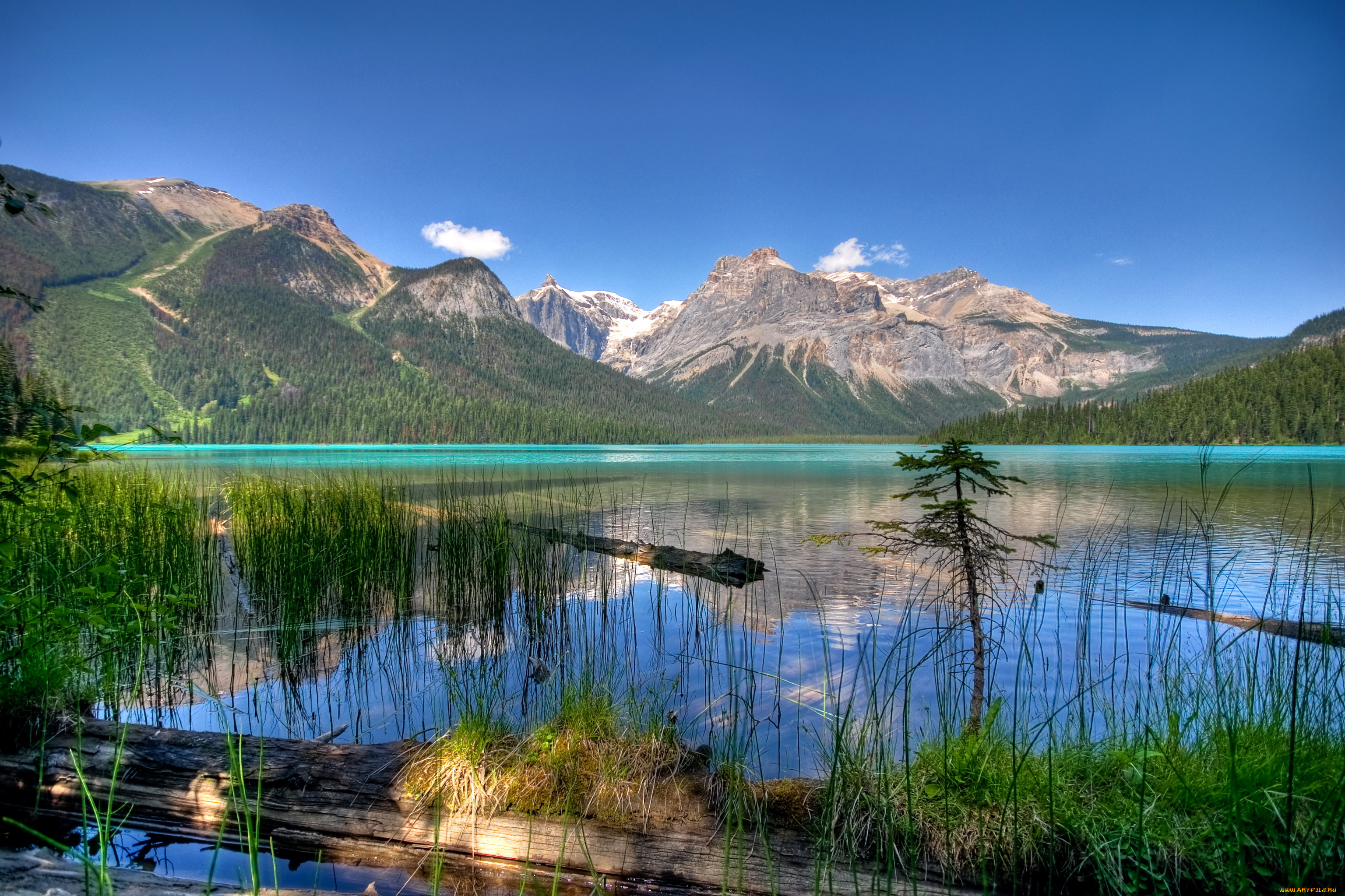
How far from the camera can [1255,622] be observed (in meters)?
6.47

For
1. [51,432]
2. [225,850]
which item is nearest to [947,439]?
[225,850]

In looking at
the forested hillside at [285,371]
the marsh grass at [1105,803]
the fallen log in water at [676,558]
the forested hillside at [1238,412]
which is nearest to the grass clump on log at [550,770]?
the marsh grass at [1105,803]

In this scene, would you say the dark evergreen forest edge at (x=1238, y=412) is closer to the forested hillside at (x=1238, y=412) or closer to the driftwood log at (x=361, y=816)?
the forested hillside at (x=1238, y=412)

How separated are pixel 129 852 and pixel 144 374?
183 m

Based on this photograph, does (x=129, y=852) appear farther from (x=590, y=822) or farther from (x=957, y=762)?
(x=957, y=762)

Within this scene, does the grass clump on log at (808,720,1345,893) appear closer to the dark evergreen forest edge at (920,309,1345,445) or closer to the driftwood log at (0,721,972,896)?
the driftwood log at (0,721,972,896)

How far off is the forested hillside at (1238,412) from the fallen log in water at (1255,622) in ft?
236

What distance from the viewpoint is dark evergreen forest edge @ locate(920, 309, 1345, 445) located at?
282ft

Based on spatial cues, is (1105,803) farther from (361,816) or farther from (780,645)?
(361,816)

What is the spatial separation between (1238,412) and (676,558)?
11654 cm

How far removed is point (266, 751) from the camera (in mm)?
3303

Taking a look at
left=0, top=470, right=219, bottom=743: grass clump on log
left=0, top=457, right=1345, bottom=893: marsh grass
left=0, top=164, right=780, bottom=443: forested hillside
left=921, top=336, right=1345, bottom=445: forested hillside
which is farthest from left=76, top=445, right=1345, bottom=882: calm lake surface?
left=0, top=164, right=780, bottom=443: forested hillside

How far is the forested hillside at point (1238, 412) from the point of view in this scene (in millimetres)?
85875

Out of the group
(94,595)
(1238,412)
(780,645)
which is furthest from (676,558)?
(1238,412)
